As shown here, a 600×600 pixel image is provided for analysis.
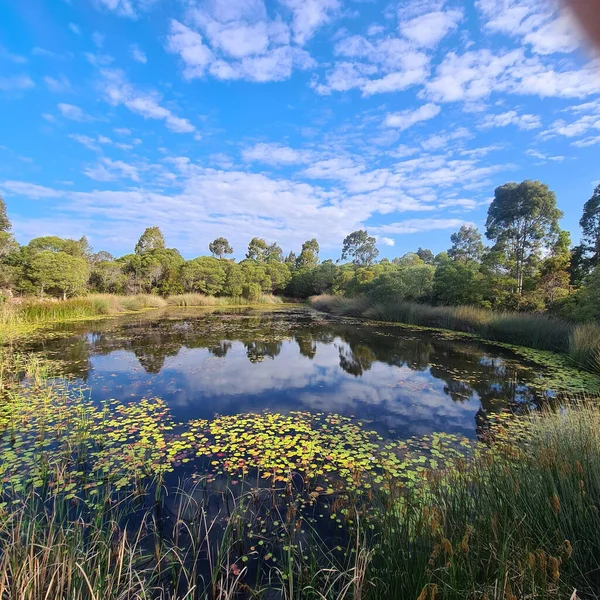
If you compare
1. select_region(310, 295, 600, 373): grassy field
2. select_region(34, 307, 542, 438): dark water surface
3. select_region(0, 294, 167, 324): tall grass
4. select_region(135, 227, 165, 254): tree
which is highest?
select_region(135, 227, 165, 254): tree

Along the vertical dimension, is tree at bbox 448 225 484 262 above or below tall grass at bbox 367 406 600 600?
above

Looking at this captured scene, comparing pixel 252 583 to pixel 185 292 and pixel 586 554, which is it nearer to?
pixel 586 554

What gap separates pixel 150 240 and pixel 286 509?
38925mm

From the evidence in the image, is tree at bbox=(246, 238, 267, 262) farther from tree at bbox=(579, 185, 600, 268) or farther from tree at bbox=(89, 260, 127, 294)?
tree at bbox=(579, 185, 600, 268)

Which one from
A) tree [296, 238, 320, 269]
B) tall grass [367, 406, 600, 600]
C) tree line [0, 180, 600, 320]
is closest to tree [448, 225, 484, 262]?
tree line [0, 180, 600, 320]

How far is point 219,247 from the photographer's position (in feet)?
154

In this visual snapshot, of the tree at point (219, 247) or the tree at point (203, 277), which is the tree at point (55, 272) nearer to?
the tree at point (203, 277)

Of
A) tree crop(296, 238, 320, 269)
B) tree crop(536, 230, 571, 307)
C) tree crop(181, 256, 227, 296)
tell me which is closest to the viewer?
tree crop(536, 230, 571, 307)

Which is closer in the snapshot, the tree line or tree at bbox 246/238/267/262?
the tree line

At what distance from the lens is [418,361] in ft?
28.3

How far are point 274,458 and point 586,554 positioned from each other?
2.63 m

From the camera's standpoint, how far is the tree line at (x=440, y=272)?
12.2 metres

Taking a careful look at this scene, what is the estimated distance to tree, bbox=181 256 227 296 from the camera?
30.3 m

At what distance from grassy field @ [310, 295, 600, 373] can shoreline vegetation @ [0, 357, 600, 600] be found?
4.36 m
